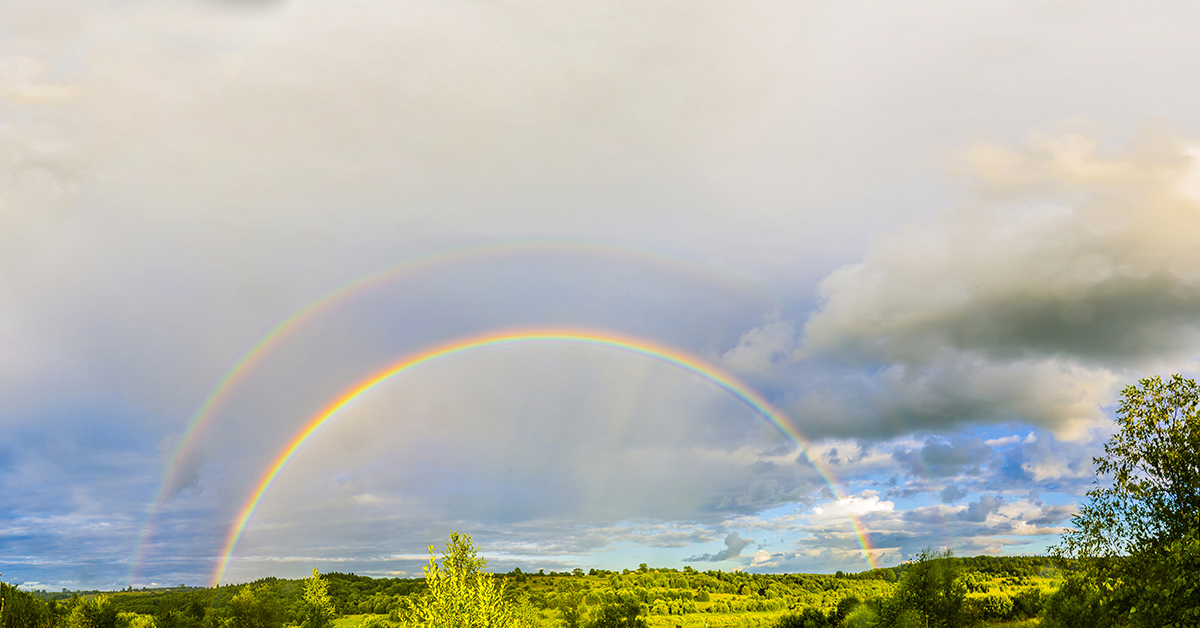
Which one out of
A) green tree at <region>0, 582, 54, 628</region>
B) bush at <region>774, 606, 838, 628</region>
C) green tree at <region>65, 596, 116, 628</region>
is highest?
green tree at <region>0, 582, 54, 628</region>

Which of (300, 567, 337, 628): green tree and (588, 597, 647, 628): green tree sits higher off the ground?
(300, 567, 337, 628): green tree

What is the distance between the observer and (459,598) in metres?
36.0

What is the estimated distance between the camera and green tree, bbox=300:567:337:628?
10231cm

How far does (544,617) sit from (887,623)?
73090 millimetres

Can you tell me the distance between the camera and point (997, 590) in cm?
15488

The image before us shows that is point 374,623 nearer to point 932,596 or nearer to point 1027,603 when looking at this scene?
point 932,596

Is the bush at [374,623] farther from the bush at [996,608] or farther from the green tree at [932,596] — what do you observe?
the bush at [996,608]

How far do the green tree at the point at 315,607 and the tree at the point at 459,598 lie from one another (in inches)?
2988

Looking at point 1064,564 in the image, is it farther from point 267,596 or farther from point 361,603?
point 361,603

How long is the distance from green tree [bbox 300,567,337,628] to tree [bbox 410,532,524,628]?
75899 mm

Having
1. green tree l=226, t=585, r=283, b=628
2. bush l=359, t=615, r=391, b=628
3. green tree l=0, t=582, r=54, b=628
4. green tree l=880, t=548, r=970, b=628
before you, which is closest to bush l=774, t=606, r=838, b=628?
green tree l=880, t=548, r=970, b=628

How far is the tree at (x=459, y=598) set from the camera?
35406mm

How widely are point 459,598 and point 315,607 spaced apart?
3167 inches

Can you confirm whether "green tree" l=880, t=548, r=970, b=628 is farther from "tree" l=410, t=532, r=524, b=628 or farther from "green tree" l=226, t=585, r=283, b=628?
"green tree" l=226, t=585, r=283, b=628
